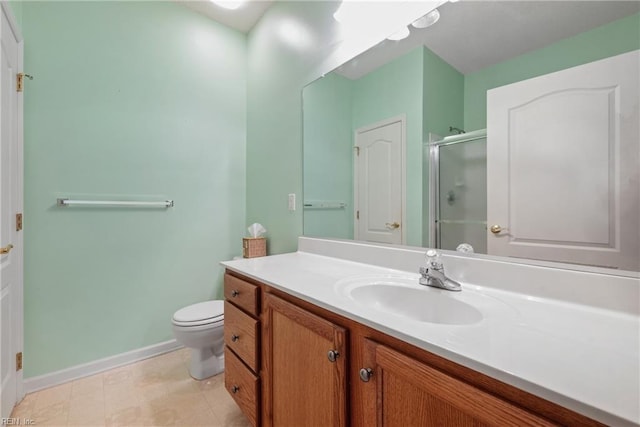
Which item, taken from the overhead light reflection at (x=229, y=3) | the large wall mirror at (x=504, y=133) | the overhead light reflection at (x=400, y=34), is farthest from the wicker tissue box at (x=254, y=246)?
the overhead light reflection at (x=229, y=3)

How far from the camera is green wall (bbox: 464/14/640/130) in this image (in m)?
0.70

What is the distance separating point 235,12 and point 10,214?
1.98m

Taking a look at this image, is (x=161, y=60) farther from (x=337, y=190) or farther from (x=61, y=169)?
(x=337, y=190)

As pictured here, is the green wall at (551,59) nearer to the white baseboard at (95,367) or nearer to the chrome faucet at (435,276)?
the chrome faucet at (435,276)

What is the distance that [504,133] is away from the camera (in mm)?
889

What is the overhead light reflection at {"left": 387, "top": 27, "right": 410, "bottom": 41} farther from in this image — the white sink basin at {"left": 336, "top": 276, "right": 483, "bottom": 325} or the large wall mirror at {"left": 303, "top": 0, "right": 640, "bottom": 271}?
the white sink basin at {"left": 336, "top": 276, "right": 483, "bottom": 325}

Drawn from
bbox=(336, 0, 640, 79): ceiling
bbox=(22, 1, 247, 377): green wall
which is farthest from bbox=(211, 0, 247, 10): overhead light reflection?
bbox=(336, 0, 640, 79): ceiling

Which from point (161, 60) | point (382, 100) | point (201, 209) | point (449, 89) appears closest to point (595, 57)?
point (449, 89)

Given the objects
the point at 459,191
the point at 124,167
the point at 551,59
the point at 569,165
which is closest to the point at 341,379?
the point at 459,191

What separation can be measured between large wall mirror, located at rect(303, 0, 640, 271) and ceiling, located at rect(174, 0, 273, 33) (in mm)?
1168

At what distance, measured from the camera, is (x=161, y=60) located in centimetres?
198

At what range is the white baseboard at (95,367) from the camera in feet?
5.15

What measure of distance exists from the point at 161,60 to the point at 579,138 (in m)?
2.45

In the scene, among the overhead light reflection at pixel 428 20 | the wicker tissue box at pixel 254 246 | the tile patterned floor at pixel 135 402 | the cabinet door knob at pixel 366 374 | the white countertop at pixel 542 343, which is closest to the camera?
the white countertop at pixel 542 343
